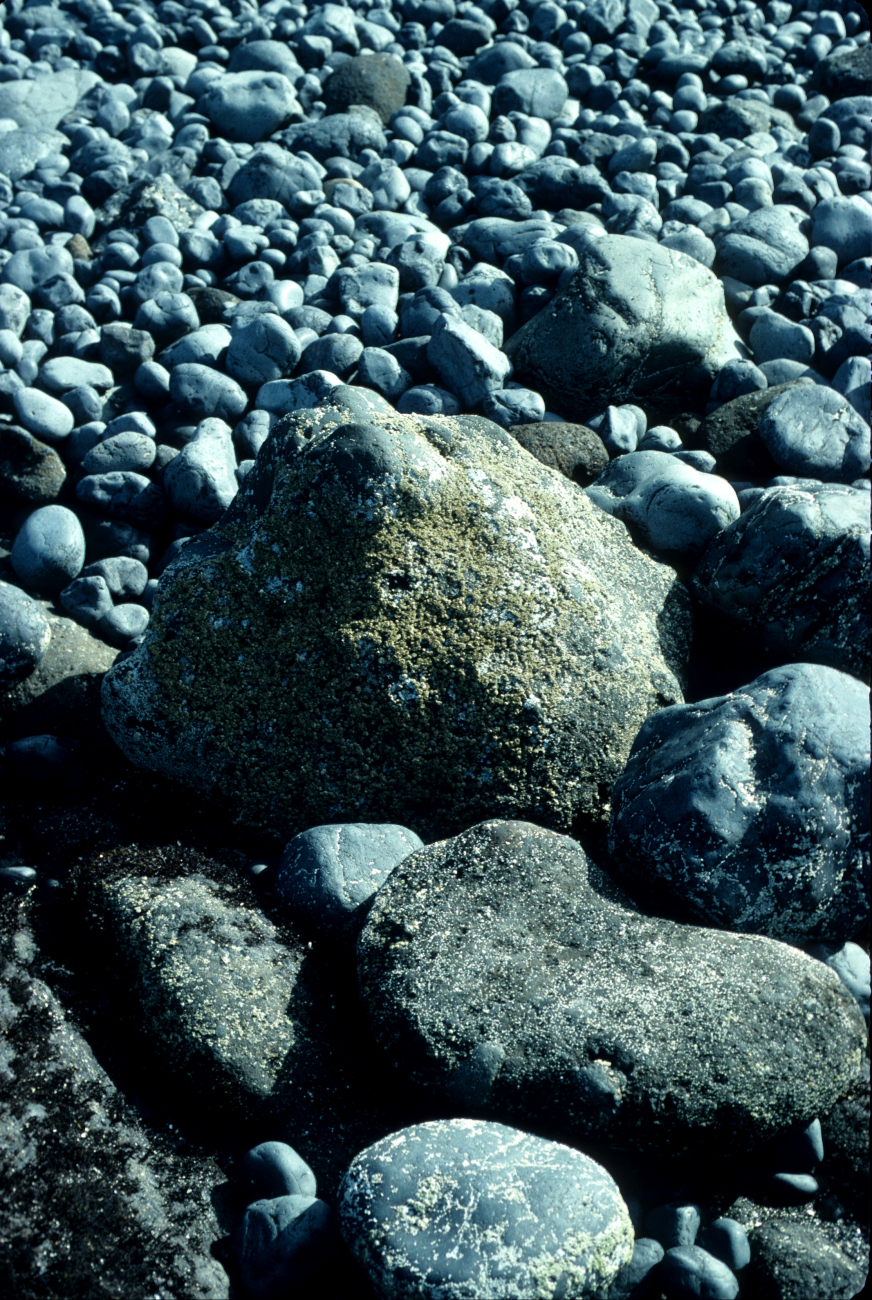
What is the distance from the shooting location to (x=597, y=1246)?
1840 millimetres

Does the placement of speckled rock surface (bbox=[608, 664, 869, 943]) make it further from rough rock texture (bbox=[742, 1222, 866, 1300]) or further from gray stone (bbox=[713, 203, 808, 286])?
gray stone (bbox=[713, 203, 808, 286])

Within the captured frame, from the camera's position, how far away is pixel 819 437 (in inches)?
149

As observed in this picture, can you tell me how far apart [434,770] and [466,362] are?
1.94 metres

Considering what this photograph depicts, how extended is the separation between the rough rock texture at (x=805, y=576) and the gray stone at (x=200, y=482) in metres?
1.77

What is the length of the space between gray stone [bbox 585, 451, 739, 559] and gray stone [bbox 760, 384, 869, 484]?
422 mm

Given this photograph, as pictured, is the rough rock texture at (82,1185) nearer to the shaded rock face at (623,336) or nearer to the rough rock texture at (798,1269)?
the rough rock texture at (798,1269)

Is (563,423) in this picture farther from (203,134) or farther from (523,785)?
(203,134)

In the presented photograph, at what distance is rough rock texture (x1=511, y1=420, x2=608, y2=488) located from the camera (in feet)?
12.5

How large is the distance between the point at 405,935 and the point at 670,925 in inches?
23.6

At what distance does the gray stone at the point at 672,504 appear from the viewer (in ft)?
11.1

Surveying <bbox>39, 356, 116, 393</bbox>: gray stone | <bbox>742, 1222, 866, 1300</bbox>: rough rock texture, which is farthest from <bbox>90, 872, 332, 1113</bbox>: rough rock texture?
<bbox>39, 356, 116, 393</bbox>: gray stone

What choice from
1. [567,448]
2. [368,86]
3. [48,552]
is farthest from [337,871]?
[368,86]

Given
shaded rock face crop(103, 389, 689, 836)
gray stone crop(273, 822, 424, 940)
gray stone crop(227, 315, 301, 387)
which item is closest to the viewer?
gray stone crop(273, 822, 424, 940)

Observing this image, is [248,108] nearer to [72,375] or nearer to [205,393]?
[72,375]
